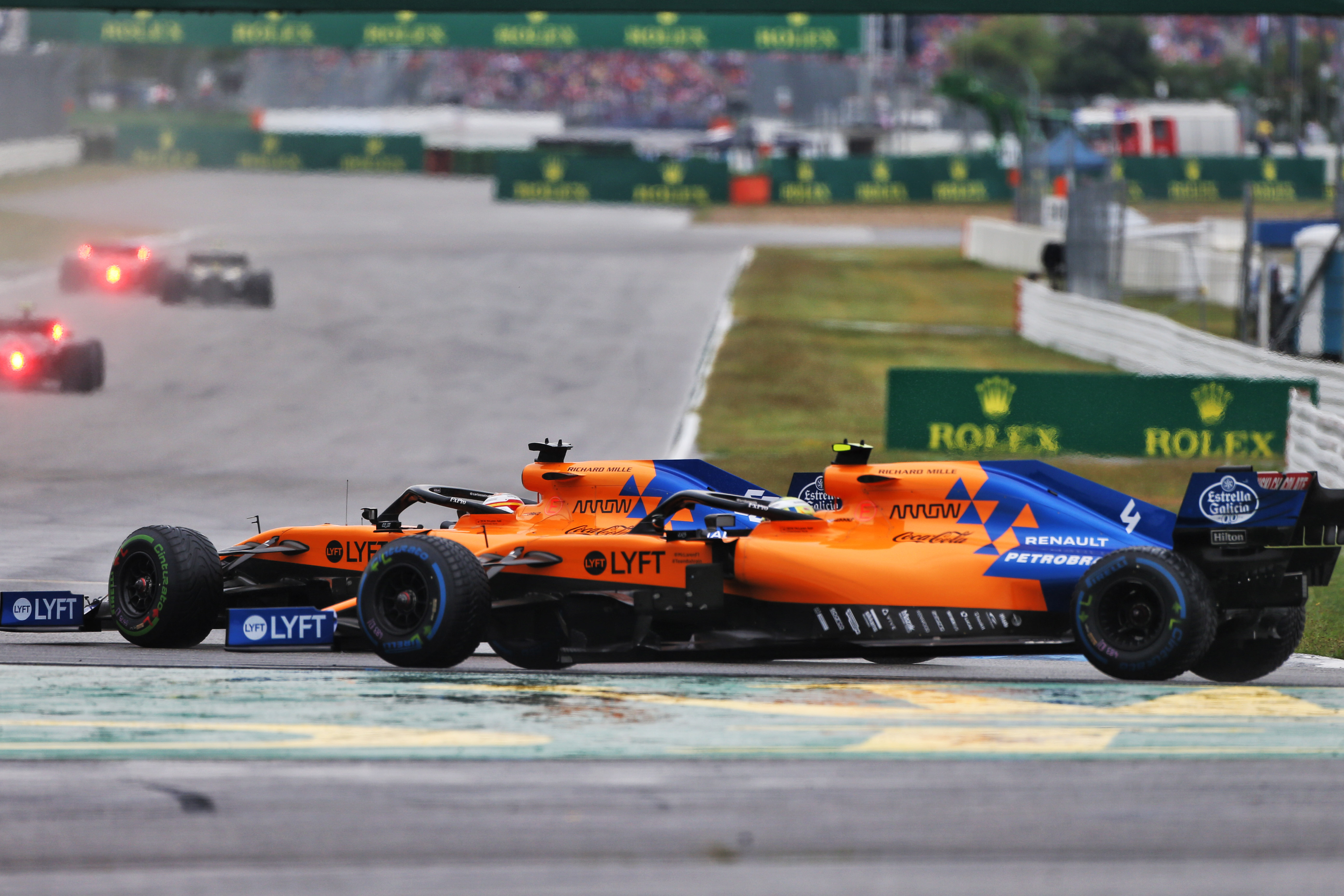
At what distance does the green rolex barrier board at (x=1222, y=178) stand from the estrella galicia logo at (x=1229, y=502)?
57009mm

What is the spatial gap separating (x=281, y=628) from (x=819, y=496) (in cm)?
322

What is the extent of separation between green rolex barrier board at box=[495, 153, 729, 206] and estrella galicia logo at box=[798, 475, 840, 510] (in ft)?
181

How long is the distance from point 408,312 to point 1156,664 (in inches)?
1221

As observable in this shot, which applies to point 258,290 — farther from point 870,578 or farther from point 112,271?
point 870,578

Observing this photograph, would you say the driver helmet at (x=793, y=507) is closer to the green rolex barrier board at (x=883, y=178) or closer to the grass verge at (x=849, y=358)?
the grass verge at (x=849, y=358)

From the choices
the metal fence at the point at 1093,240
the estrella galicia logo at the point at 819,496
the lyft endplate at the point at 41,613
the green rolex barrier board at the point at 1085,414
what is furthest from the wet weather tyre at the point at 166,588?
the metal fence at the point at 1093,240

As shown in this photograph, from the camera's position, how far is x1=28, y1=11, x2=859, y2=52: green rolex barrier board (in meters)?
53.9

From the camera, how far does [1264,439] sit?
22297mm

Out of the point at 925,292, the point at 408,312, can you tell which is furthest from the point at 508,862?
the point at 925,292

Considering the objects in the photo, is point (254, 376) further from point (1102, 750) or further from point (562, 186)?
point (562, 186)

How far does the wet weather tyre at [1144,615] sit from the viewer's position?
898 cm

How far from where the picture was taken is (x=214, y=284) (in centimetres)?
3825

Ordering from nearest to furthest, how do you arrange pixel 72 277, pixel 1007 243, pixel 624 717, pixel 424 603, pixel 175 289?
1. pixel 624 717
2. pixel 424 603
3. pixel 175 289
4. pixel 72 277
5. pixel 1007 243

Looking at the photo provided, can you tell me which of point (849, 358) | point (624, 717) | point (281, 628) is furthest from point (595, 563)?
point (849, 358)
